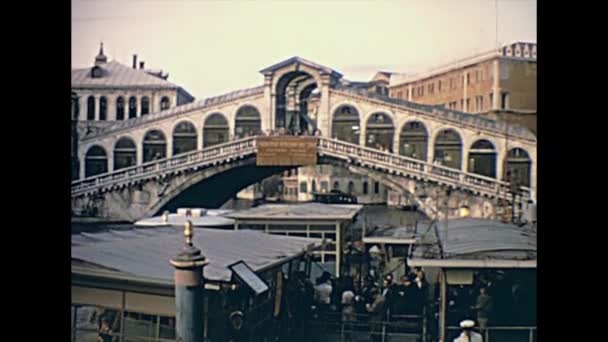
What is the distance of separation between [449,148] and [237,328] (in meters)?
1.02

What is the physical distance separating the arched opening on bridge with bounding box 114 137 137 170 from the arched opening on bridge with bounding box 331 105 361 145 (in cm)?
77

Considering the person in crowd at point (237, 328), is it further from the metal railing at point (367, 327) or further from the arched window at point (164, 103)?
the arched window at point (164, 103)

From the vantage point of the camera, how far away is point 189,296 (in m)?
3.75

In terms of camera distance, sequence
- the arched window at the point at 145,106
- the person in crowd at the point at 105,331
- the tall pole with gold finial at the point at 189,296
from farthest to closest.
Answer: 1. the arched window at the point at 145,106
2. the person in crowd at the point at 105,331
3. the tall pole with gold finial at the point at 189,296

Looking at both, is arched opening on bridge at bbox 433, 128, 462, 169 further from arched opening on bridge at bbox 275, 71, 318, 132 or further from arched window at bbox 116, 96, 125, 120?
arched window at bbox 116, 96, 125, 120

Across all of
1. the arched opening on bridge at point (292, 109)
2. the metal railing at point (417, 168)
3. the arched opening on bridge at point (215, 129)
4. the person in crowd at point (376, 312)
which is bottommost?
the person in crowd at point (376, 312)

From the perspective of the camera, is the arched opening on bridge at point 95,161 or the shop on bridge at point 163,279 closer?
the shop on bridge at point 163,279

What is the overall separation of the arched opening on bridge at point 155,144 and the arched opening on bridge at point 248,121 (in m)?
0.29

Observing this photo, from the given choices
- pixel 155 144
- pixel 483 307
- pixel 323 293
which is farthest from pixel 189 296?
pixel 483 307

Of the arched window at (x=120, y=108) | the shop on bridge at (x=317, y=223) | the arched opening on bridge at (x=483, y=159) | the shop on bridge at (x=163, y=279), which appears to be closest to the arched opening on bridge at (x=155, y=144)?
the arched window at (x=120, y=108)

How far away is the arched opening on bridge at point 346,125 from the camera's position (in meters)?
3.89

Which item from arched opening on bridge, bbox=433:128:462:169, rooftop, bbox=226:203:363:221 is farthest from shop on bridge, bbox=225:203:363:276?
arched opening on bridge, bbox=433:128:462:169
